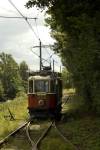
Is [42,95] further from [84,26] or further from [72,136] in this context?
[84,26]

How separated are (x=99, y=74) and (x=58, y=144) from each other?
15.3ft

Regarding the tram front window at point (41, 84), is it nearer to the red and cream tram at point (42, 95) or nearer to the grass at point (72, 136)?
the red and cream tram at point (42, 95)

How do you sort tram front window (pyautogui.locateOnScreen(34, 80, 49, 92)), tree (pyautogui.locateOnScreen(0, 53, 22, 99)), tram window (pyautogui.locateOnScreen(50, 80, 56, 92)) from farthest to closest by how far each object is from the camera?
1. tree (pyautogui.locateOnScreen(0, 53, 22, 99))
2. tram window (pyautogui.locateOnScreen(50, 80, 56, 92))
3. tram front window (pyautogui.locateOnScreen(34, 80, 49, 92))

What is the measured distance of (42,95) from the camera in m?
29.6

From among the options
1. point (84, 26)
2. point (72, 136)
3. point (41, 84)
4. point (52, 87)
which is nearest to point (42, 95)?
point (41, 84)

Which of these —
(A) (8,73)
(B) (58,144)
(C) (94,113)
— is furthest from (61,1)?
(A) (8,73)

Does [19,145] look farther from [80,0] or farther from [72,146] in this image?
[80,0]

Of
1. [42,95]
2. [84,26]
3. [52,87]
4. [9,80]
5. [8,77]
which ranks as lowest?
[9,80]

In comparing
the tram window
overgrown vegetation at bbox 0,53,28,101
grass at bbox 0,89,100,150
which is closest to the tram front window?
the tram window

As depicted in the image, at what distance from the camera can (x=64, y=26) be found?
85.4 feet

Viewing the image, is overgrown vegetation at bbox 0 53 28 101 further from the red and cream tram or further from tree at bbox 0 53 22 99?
the red and cream tram

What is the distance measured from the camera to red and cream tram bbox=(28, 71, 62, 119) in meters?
29.5

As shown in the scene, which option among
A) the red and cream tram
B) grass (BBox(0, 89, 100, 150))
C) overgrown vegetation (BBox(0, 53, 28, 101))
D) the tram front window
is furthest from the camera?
overgrown vegetation (BBox(0, 53, 28, 101))

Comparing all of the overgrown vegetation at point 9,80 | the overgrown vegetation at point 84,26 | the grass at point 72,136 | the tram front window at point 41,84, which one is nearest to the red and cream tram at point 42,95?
the tram front window at point 41,84
